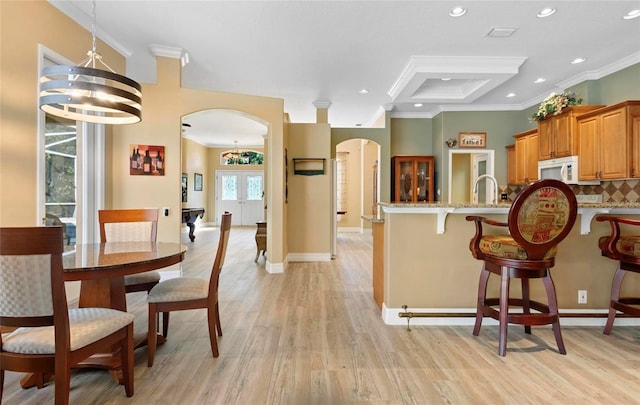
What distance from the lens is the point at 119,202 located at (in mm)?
4207

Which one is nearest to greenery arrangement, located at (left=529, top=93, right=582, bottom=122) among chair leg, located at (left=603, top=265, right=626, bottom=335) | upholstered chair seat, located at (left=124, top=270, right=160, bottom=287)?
chair leg, located at (left=603, top=265, right=626, bottom=335)

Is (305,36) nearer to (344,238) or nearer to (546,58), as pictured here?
(546,58)

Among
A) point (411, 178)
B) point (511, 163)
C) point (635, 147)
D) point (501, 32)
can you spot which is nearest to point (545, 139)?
point (635, 147)

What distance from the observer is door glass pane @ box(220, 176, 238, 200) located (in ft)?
38.5

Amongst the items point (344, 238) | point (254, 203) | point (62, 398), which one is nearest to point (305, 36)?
point (62, 398)

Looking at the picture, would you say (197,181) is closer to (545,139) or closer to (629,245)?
(545,139)

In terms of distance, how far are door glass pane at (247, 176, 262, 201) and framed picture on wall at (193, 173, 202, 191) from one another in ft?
5.48

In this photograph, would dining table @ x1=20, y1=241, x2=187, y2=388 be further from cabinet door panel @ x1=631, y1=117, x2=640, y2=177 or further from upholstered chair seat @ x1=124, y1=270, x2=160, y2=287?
cabinet door panel @ x1=631, y1=117, x2=640, y2=177

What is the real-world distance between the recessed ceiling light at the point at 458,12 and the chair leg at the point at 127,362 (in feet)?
12.4

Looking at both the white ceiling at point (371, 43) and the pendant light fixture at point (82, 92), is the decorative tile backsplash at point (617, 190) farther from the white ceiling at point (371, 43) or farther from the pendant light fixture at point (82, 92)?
the pendant light fixture at point (82, 92)

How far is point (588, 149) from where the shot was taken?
14.1 feet

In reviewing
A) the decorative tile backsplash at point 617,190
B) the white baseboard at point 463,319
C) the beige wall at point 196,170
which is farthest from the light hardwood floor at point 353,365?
the beige wall at point 196,170

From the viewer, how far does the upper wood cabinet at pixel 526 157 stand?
5469 mm

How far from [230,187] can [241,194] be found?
48 centimetres
